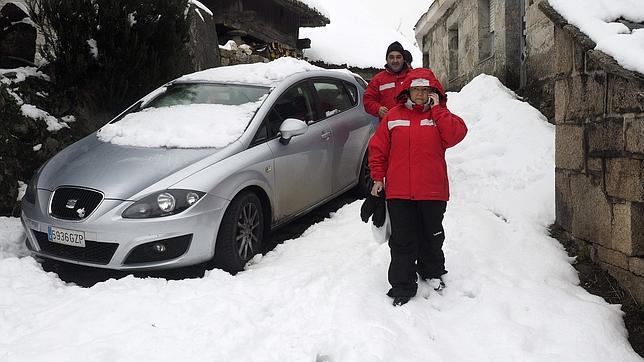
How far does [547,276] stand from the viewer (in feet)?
12.4

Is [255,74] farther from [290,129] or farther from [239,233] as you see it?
[239,233]

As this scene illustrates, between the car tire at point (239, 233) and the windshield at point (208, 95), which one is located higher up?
the windshield at point (208, 95)

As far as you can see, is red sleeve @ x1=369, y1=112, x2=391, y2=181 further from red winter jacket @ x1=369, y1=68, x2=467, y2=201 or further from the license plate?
the license plate

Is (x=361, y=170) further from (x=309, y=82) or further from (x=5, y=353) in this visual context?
(x=5, y=353)

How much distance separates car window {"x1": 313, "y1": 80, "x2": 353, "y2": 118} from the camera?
5461mm

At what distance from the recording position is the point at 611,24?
12.2 ft

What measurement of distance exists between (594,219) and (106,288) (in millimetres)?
3425

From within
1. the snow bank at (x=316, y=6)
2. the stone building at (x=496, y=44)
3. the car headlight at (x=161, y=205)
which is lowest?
the car headlight at (x=161, y=205)

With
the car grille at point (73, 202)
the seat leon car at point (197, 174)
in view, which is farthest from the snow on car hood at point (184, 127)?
the car grille at point (73, 202)

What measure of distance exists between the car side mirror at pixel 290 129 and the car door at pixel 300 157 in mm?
59

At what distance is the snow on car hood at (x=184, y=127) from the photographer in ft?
13.9

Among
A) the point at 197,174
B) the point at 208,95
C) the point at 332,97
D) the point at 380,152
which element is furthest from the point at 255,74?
the point at 380,152

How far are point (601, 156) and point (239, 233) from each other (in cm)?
268

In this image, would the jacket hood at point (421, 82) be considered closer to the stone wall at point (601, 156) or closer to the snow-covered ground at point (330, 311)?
the stone wall at point (601, 156)
